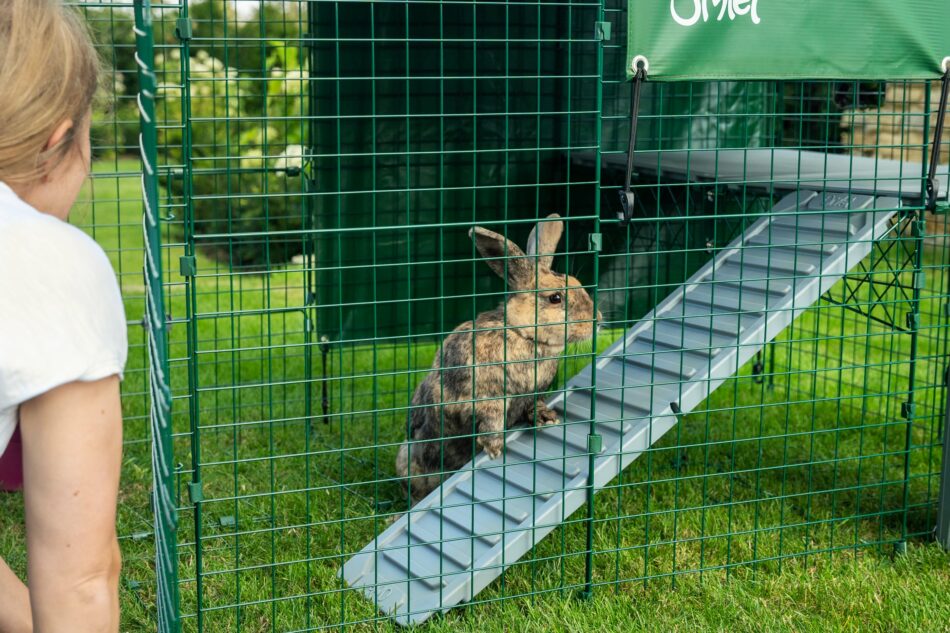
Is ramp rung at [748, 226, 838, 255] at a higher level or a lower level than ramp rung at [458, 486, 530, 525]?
higher

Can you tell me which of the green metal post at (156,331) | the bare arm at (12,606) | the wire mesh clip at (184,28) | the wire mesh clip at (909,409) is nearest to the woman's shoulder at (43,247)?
the green metal post at (156,331)

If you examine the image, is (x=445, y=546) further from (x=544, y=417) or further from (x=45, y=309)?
(x=45, y=309)

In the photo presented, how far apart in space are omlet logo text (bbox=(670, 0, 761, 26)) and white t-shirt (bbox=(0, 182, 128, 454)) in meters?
2.51

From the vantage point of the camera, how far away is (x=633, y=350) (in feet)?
14.3

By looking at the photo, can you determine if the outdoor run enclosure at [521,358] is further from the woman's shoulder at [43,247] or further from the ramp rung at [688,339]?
the woman's shoulder at [43,247]

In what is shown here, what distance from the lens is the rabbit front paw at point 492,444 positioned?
13.1ft

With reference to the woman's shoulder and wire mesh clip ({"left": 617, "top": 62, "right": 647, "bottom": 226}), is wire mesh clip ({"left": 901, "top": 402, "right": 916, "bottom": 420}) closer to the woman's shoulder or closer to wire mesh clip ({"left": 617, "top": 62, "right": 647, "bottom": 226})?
wire mesh clip ({"left": 617, "top": 62, "right": 647, "bottom": 226})

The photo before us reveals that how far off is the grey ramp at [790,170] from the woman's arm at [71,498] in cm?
293

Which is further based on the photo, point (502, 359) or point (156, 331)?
point (502, 359)

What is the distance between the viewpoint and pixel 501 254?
161 inches

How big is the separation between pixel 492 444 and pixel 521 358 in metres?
0.39

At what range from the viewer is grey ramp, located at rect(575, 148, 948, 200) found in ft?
13.5

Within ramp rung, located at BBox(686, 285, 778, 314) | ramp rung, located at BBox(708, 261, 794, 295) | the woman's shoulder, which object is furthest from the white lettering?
the woman's shoulder

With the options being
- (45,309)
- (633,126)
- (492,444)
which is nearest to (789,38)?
(633,126)
